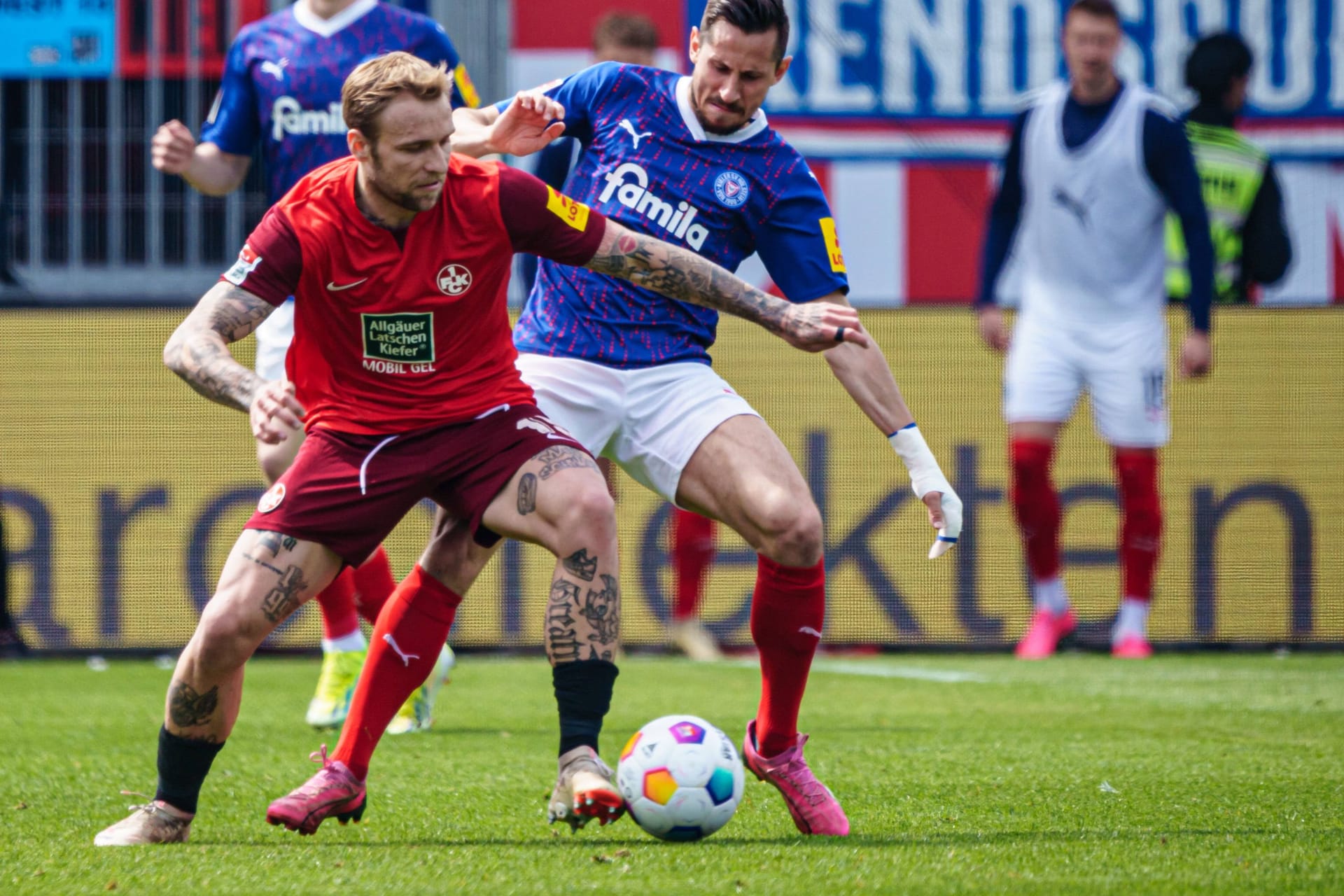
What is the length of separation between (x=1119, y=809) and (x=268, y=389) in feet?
7.15

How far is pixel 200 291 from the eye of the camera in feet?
36.7

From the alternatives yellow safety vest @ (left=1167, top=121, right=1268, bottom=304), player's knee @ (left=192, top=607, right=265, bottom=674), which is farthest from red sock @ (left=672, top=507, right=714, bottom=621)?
player's knee @ (left=192, top=607, right=265, bottom=674)

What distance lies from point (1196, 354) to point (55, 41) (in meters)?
7.21

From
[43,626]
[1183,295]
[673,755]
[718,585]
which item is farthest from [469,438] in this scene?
[1183,295]

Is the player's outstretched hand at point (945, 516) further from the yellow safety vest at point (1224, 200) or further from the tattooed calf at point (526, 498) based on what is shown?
the yellow safety vest at point (1224, 200)

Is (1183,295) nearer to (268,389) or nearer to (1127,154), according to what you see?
(1127,154)

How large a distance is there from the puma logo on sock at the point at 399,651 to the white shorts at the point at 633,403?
70 cm

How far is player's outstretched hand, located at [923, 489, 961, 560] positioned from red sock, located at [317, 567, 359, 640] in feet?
8.04

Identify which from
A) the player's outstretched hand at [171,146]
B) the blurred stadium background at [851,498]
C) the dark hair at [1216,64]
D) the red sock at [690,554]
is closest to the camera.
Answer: the player's outstretched hand at [171,146]

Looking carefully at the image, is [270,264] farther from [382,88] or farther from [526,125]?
[526,125]

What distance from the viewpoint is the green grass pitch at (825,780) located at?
11.3 ft

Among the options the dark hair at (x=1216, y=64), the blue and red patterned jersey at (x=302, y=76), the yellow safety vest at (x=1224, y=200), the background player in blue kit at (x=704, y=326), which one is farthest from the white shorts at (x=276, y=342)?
the dark hair at (x=1216, y=64)

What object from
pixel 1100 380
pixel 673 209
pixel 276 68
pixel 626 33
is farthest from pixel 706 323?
pixel 1100 380

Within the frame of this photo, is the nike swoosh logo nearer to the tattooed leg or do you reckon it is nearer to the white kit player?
the tattooed leg
